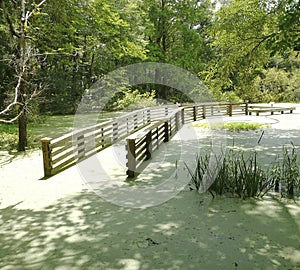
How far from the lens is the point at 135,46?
12070 mm

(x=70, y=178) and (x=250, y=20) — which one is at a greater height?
(x=250, y=20)

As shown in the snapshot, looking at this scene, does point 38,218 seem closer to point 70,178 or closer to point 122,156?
point 70,178

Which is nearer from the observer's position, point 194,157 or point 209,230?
point 209,230

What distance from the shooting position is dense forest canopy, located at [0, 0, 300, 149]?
7992 millimetres

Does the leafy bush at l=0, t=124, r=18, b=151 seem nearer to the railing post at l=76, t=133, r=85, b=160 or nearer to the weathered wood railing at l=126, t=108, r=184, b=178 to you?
the railing post at l=76, t=133, r=85, b=160

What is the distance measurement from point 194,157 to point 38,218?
Result: 4125 mm

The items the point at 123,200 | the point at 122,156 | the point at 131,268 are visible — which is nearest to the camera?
the point at 131,268

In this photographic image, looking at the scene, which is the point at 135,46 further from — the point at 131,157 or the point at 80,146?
the point at 131,157

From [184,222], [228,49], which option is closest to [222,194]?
[184,222]

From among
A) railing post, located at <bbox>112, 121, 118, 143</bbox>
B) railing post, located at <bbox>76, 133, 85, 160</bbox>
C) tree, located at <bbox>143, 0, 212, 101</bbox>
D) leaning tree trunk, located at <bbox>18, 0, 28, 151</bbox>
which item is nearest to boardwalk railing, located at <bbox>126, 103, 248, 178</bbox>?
railing post, located at <bbox>112, 121, 118, 143</bbox>

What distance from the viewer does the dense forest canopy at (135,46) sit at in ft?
26.2

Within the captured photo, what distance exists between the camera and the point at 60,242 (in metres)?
3.12

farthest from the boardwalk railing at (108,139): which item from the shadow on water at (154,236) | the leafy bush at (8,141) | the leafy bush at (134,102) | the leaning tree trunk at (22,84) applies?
the leafy bush at (134,102)

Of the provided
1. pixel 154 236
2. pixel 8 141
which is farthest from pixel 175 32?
pixel 154 236
